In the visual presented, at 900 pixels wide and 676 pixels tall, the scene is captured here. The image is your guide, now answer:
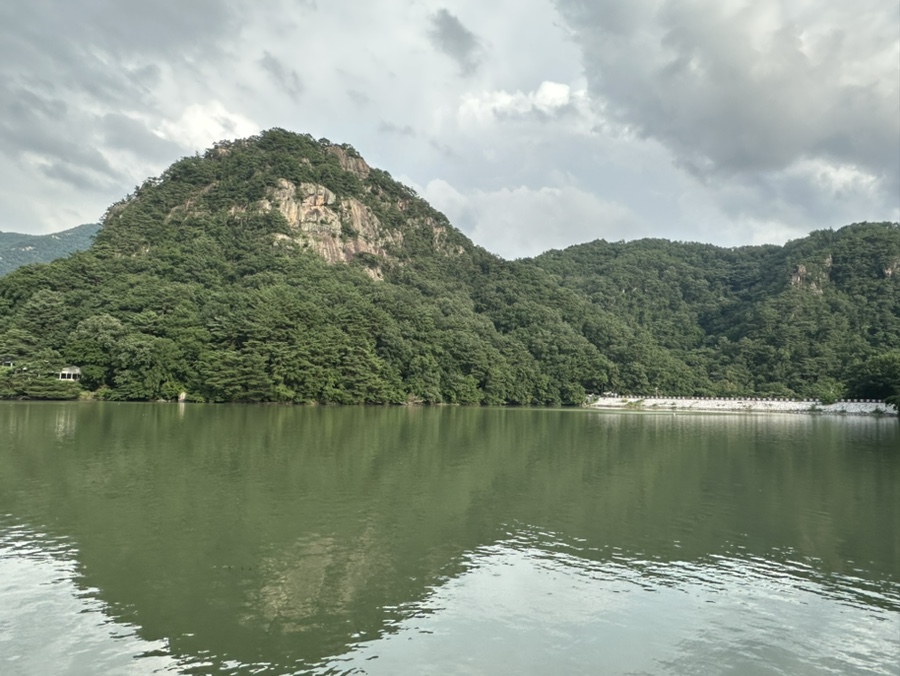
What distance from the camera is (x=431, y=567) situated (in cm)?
1092

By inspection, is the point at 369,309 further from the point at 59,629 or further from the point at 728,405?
the point at 59,629

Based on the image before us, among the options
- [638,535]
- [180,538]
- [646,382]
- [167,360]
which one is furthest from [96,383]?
A: [646,382]

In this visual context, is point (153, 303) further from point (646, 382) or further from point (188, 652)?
point (646, 382)

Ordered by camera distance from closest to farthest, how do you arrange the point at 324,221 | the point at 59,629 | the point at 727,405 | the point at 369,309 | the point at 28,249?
the point at 59,629, the point at 369,309, the point at 727,405, the point at 324,221, the point at 28,249

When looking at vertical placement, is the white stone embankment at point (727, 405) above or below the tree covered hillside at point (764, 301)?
below

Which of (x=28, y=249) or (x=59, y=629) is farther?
(x=28, y=249)

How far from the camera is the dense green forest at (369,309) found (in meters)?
60.8

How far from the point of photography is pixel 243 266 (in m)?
86.6

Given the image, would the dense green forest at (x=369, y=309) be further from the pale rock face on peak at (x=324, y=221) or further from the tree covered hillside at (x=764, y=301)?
the tree covered hillside at (x=764, y=301)

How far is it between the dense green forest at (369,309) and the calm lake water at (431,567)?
135 ft

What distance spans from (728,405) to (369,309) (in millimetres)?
52621

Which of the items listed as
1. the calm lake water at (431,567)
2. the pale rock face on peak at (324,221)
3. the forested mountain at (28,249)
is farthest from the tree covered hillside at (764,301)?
the forested mountain at (28,249)

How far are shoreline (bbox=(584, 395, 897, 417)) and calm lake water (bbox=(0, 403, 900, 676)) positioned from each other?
66.3 m

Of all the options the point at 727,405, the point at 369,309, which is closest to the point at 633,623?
the point at 369,309
